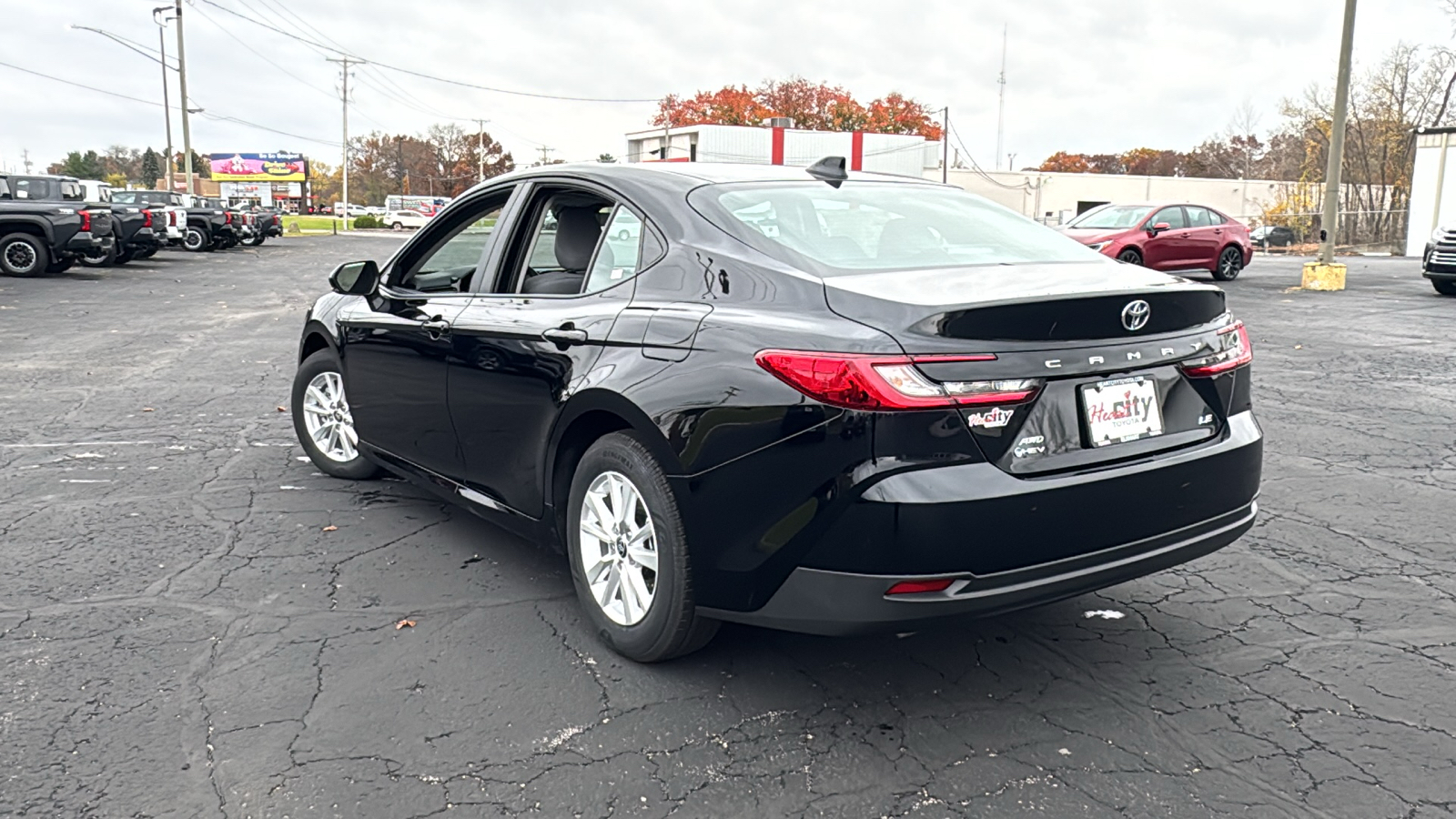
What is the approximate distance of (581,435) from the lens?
12.2 feet

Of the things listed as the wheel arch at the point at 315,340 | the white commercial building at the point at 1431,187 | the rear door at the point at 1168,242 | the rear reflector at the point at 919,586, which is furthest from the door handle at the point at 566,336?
the white commercial building at the point at 1431,187

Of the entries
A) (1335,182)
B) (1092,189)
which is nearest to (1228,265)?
(1335,182)

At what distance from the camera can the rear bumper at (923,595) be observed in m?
2.90

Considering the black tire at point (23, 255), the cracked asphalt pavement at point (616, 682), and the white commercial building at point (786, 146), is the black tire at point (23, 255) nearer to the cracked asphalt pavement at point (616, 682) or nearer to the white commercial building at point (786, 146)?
the cracked asphalt pavement at point (616, 682)

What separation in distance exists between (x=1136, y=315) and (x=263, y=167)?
432ft

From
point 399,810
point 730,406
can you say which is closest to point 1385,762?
point 730,406

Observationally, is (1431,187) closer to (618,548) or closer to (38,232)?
(38,232)

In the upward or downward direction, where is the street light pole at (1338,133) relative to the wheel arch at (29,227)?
upward

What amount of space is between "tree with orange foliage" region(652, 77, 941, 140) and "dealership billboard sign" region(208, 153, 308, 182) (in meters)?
54.8

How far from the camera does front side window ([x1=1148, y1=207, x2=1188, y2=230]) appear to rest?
63.6 feet

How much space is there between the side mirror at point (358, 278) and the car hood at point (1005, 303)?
2708 mm

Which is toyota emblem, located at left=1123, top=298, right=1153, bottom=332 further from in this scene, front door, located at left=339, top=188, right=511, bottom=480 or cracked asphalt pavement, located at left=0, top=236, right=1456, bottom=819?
front door, located at left=339, top=188, right=511, bottom=480

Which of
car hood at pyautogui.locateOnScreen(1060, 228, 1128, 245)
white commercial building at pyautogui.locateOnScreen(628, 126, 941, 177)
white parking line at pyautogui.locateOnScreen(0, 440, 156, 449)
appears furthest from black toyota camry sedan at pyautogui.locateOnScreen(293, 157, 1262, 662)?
white commercial building at pyautogui.locateOnScreen(628, 126, 941, 177)

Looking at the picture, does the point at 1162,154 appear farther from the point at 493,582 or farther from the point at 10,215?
the point at 493,582
